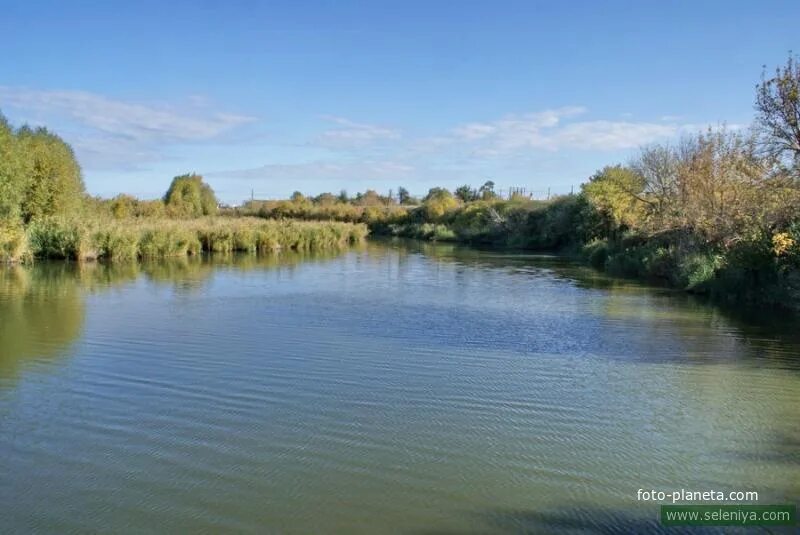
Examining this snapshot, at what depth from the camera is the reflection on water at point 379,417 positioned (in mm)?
4949

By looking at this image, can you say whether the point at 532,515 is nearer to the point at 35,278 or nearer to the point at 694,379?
the point at 694,379

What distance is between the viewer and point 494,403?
24.8ft

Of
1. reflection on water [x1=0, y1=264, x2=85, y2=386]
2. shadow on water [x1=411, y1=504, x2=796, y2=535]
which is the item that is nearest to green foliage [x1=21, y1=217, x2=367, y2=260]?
reflection on water [x1=0, y1=264, x2=85, y2=386]

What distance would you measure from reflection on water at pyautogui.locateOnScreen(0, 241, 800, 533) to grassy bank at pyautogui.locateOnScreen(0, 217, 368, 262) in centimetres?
1259

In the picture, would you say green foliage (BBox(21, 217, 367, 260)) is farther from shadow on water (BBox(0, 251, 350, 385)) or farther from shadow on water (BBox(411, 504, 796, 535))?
shadow on water (BBox(411, 504, 796, 535))

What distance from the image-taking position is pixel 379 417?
22.8 feet

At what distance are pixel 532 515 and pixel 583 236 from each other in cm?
3494

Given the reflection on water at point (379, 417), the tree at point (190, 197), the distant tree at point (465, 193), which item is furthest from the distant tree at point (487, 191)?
the reflection on water at point (379, 417)

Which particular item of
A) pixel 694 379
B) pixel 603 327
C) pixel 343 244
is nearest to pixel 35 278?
Answer: pixel 603 327

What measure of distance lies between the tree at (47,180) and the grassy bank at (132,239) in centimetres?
97

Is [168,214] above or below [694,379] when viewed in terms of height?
above

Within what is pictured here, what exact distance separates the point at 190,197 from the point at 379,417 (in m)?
49.0

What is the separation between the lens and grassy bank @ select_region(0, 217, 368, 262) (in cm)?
2522

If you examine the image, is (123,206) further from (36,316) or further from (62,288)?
(36,316)
